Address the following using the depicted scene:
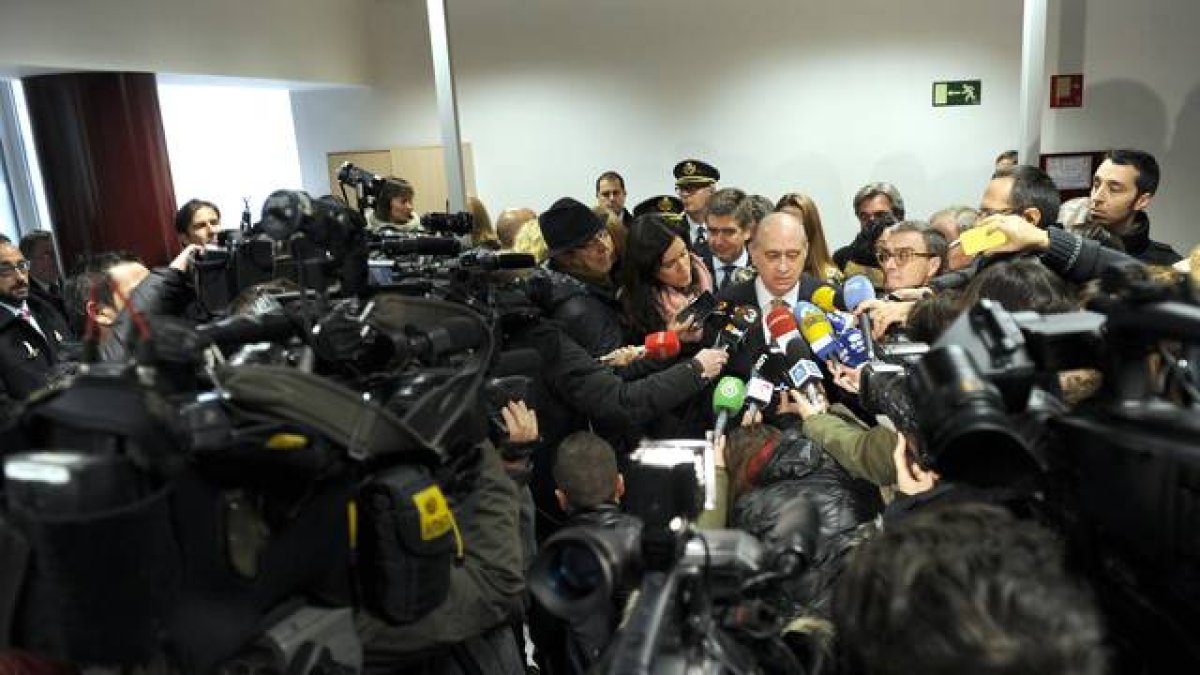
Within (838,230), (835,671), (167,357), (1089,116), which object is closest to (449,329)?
(167,357)

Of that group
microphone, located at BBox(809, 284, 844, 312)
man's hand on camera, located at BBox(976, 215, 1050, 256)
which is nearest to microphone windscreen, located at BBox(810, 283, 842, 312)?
microphone, located at BBox(809, 284, 844, 312)

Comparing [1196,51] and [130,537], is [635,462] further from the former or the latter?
[1196,51]

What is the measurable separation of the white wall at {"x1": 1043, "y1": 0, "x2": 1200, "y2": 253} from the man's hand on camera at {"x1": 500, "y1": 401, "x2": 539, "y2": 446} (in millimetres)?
3701

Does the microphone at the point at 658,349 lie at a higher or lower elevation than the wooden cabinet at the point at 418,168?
lower

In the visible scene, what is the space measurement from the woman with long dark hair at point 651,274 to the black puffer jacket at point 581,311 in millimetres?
100

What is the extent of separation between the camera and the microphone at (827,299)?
8.45 ft

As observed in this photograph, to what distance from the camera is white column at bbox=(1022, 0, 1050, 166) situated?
3.44 metres

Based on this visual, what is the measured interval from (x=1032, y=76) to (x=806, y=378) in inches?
89.2

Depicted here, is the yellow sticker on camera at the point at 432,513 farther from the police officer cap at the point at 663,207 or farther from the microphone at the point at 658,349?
the police officer cap at the point at 663,207

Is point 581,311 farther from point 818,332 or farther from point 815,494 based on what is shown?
point 815,494

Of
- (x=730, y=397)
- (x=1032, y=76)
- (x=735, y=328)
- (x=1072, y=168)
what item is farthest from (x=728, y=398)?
(x=1072, y=168)

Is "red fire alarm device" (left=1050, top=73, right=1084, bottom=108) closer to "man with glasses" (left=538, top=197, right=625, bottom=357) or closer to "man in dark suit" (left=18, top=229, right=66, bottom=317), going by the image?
"man with glasses" (left=538, top=197, right=625, bottom=357)

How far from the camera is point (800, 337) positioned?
2.27m

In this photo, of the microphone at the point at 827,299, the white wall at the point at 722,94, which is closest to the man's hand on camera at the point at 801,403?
the microphone at the point at 827,299
